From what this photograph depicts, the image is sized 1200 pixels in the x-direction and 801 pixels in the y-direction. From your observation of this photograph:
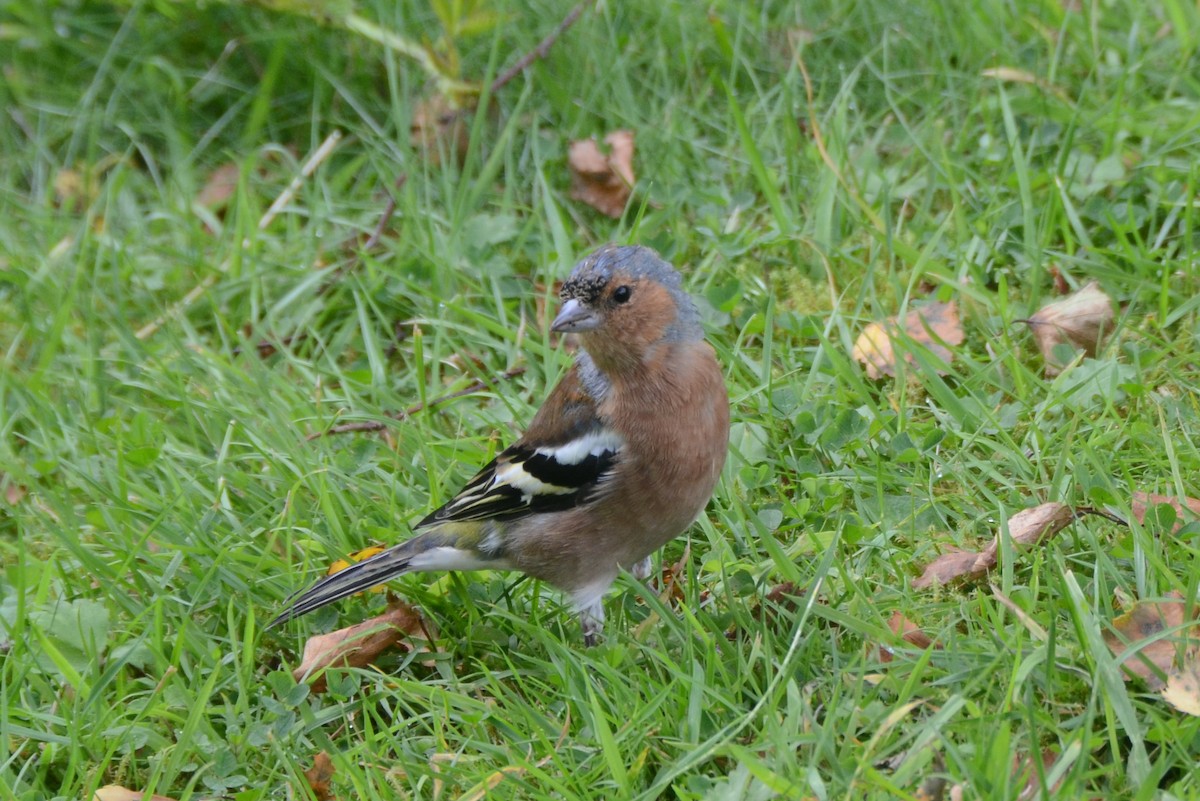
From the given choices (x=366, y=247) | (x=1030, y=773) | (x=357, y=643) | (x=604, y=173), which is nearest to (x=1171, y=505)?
(x=1030, y=773)

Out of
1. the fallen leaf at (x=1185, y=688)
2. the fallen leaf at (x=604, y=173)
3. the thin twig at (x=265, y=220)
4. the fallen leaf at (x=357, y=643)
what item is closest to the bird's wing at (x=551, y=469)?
the fallen leaf at (x=357, y=643)

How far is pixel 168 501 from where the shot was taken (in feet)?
13.1

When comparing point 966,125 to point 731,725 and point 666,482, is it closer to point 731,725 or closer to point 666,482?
point 666,482

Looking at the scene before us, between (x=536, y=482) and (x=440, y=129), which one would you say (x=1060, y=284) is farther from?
(x=440, y=129)

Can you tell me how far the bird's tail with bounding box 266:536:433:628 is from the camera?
133 inches

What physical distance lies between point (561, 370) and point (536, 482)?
0.91m

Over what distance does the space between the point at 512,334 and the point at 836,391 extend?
1147mm

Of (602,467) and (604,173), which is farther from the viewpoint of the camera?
(604,173)

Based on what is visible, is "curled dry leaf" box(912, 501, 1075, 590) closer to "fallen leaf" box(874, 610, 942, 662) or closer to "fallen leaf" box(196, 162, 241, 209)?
"fallen leaf" box(874, 610, 942, 662)

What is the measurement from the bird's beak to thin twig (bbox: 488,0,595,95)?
2152 millimetres

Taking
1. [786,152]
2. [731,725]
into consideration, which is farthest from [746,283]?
[731,725]

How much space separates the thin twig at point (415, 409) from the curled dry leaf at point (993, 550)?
5.33 ft

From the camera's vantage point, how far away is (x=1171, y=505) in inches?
122

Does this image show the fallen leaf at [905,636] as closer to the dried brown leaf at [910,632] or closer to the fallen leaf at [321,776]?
the dried brown leaf at [910,632]
